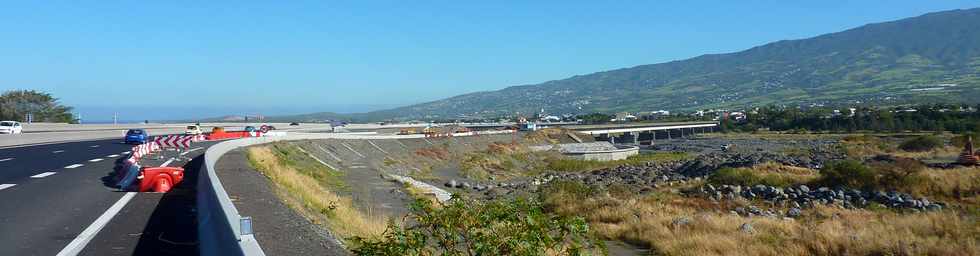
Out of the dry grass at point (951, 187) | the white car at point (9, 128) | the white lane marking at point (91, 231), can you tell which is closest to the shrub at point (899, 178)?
the dry grass at point (951, 187)

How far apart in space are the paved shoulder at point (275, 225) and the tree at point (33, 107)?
74.0 m

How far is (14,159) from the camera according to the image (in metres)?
24.1

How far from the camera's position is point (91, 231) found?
9.55 metres

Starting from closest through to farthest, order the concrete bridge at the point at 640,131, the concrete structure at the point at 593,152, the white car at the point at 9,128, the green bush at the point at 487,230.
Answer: the green bush at the point at 487,230 → the white car at the point at 9,128 → the concrete structure at the point at 593,152 → the concrete bridge at the point at 640,131

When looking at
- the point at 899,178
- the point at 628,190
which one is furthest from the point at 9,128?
the point at 899,178

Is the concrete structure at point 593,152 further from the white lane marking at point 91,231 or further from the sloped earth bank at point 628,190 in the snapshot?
the white lane marking at point 91,231

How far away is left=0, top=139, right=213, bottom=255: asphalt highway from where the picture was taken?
850 cm

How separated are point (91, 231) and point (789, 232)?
14.1 meters

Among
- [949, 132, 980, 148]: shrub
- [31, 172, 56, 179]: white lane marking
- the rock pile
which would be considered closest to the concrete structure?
[949, 132, 980, 148]: shrub

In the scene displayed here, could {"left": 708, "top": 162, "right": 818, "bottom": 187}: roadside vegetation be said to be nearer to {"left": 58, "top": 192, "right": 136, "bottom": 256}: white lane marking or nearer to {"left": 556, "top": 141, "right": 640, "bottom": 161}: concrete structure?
{"left": 58, "top": 192, "right": 136, "bottom": 256}: white lane marking

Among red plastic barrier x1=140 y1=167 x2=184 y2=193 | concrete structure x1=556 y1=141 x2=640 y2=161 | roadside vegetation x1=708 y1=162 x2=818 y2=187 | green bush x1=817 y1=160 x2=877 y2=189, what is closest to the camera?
red plastic barrier x1=140 y1=167 x2=184 y2=193

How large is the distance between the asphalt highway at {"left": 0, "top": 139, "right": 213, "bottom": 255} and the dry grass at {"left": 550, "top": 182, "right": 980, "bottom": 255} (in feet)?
32.6

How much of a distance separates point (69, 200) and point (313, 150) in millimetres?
27220

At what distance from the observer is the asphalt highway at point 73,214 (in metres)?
8.50
